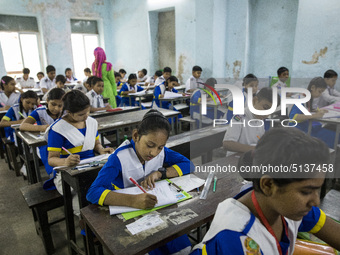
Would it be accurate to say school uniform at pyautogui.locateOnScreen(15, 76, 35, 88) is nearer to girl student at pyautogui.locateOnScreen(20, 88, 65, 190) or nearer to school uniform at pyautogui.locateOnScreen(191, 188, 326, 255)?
girl student at pyautogui.locateOnScreen(20, 88, 65, 190)

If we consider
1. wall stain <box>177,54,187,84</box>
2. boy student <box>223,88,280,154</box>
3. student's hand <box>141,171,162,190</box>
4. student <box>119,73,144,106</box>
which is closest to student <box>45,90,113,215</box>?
student's hand <box>141,171,162,190</box>

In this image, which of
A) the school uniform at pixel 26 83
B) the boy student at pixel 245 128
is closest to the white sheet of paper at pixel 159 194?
the boy student at pixel 245 128

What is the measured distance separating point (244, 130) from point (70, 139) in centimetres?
130

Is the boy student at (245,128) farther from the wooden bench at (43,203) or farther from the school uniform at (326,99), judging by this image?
the school uniform at (326,99)

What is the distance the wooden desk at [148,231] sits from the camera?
0.92 m

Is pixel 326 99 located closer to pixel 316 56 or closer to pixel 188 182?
pixel 316 56

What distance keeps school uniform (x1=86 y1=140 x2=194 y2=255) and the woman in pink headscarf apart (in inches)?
132

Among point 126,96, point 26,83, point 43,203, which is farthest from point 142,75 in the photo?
point 43,203

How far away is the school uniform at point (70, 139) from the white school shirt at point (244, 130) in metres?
1.04

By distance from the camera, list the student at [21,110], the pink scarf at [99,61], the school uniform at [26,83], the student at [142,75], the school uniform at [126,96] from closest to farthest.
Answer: the student at [21,110]
the pink scarf at [99,61]
the school uniform at [126,96]
the school uniform at [26,83]
the student at [142,75]

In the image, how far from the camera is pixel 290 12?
5859mm

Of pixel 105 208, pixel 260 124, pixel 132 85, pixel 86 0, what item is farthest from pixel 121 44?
pixel 105 208

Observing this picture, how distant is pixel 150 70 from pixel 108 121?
20.5 feet

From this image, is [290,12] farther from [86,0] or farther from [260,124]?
[86,0]
